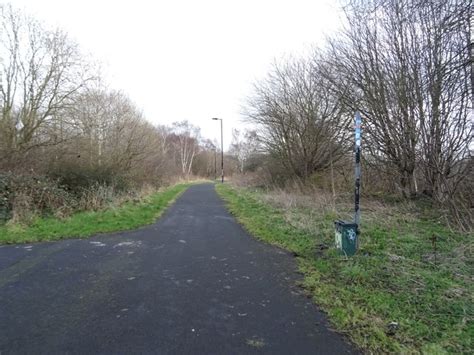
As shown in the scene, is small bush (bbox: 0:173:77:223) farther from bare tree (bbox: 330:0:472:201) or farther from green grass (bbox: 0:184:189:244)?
bare tree (bbox: 330:0:472:201)

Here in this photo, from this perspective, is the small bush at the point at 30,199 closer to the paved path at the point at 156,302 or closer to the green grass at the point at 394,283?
the paved path at the point at 156,302

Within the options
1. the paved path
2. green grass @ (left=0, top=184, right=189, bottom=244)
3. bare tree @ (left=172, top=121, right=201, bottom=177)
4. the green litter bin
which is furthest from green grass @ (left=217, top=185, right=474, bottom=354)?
bare tree @ (left=172, top=121, right=201, bottom=177)

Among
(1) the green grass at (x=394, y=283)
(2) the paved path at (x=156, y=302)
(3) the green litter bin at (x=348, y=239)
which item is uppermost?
(3) the green litter bin at (x=348, y=239)

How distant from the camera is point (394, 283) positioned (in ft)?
14.3

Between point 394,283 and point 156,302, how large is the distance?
3.47m

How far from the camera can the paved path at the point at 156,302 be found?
9.70 feet

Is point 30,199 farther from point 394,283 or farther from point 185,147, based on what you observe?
point 185,147

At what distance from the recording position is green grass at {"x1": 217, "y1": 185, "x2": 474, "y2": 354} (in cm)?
310

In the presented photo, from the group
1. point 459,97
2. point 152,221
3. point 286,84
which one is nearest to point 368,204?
point 459,97

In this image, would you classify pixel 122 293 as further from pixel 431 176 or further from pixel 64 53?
pixel 64 53

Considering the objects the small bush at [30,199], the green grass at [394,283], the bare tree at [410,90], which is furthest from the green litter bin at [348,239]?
the small bush at [30,199]

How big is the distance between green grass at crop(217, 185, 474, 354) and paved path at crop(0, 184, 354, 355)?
37 centimetres

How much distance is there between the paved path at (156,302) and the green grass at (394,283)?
1.21ft

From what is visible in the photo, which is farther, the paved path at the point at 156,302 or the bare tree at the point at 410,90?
the bare tree at the point at 410,90
